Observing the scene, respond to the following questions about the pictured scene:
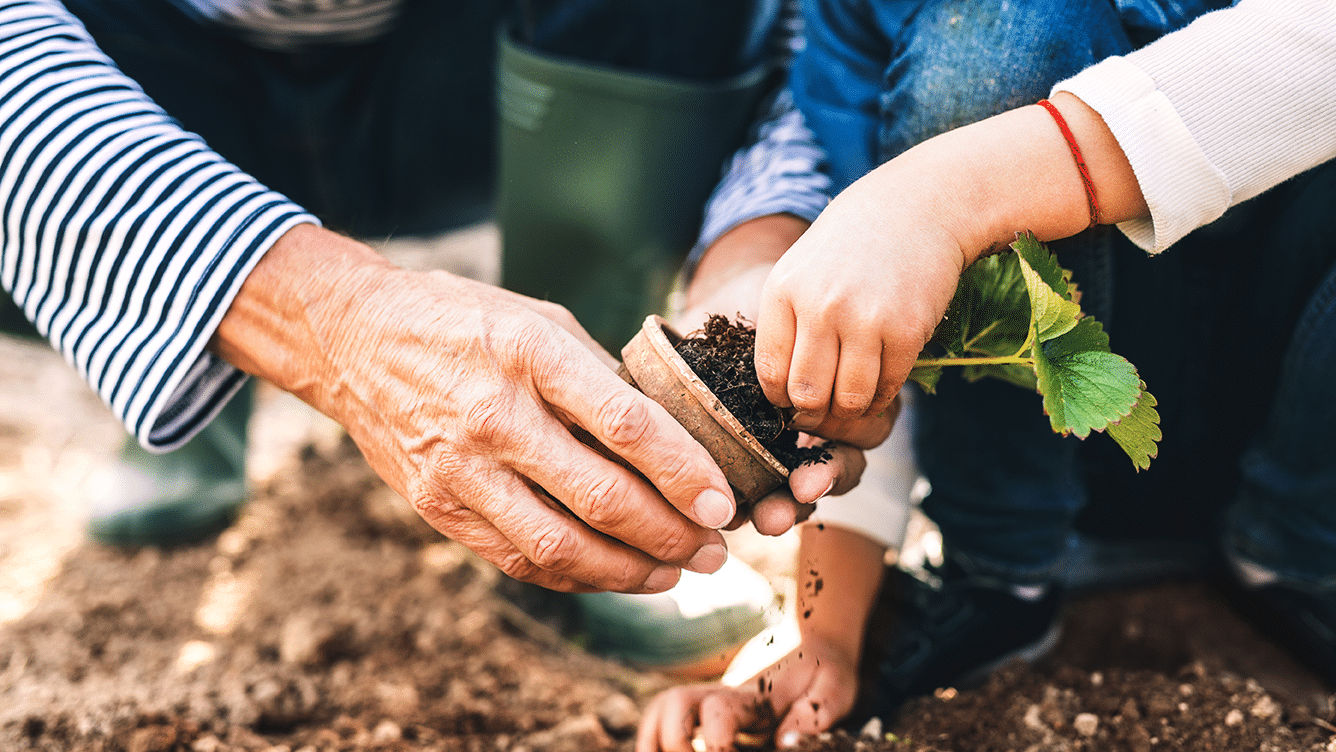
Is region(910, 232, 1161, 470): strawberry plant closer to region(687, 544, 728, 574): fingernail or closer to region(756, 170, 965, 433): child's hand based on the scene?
region(756, 170, 965, 433): child's hand

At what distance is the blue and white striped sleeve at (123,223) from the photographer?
4.26ft

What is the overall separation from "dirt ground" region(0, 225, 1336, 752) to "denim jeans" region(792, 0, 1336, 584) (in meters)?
0.30

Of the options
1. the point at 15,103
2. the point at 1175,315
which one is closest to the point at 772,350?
the point at 1175,315

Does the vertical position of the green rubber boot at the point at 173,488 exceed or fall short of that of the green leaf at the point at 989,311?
it falls short

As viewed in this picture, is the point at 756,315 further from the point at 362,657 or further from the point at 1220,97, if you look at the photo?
the point at 362,657

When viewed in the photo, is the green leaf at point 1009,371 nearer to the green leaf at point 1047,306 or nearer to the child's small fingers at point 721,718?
the green leaf at point 1047,306

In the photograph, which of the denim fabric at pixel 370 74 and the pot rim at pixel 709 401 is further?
the denim fabric at pixel 370 74

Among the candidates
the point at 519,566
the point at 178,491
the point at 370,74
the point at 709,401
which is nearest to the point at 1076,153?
the point at 709,401

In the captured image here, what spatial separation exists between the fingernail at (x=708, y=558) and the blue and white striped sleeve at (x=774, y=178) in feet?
2.06

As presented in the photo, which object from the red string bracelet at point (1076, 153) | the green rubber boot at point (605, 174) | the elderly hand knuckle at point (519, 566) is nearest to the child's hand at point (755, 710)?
the elderly hand knuckle at point (519, 566)

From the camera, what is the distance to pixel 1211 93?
1.03 m

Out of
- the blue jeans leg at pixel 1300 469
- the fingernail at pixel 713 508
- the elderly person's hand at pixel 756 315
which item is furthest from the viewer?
the blue jeans leg at pixel 1300 469

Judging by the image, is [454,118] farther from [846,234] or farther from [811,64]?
[846,234]

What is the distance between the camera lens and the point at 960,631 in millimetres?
1718
